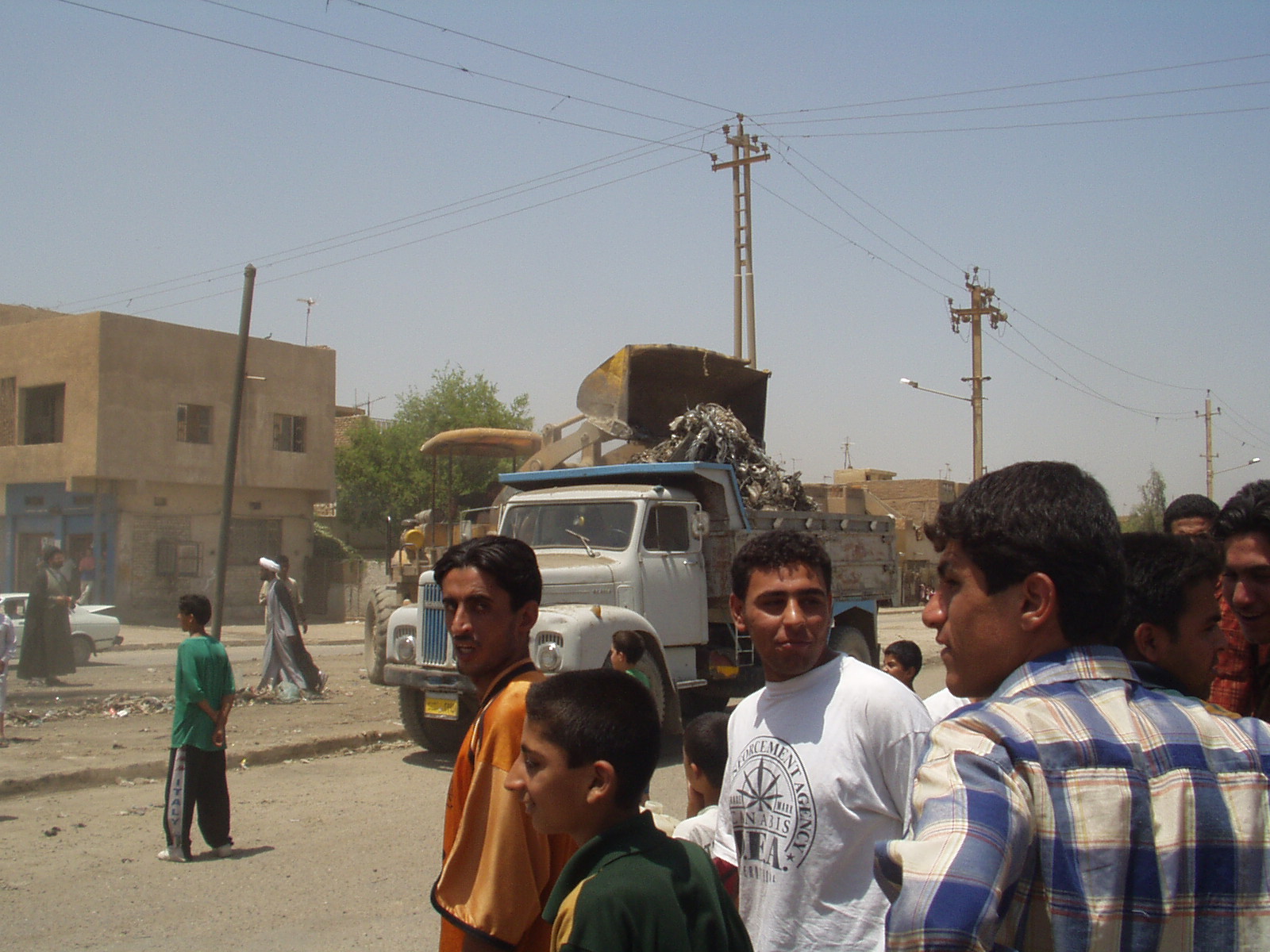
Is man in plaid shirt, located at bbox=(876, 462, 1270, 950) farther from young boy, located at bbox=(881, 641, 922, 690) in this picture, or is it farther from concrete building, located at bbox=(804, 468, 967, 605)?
concrete building, located at bbox=(804, 468, 967, 605)

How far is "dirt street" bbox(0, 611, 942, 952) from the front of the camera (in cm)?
509

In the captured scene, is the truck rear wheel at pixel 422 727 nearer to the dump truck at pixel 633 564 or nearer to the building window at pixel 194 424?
the dump truck at pixel 633 564

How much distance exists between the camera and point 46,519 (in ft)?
89.0

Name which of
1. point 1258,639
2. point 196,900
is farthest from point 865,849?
point 196,900

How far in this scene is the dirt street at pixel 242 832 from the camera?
5094 millimetres

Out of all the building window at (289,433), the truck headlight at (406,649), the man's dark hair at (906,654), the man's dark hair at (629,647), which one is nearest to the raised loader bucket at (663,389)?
the truck headlight at (406,649)

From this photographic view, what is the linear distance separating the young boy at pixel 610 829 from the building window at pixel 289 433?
3014cm

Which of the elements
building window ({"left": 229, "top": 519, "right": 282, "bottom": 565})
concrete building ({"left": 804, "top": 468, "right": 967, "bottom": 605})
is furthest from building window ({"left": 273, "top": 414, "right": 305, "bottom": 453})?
concrete building ({"left": 804, "top": 468, "right": 967, "bottom": 605})

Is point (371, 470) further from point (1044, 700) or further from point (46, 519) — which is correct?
point (1044, 700)

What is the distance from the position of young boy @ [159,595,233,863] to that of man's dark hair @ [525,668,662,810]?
15.5 ft

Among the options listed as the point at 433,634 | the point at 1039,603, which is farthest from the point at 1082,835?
the point at 433,634

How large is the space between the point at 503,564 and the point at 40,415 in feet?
97.4

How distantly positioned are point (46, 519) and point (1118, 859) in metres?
30.2

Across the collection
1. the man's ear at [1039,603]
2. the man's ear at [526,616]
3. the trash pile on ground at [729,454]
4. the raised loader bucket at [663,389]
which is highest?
the raised loader bucket at [663,389]
